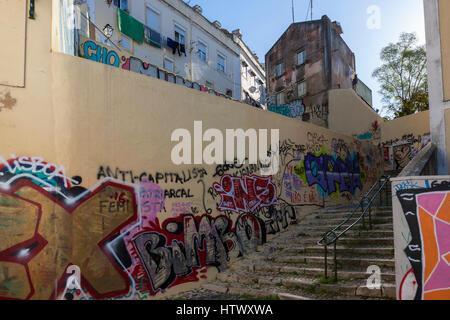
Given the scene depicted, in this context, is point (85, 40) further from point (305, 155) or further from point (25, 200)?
point (305, 155)

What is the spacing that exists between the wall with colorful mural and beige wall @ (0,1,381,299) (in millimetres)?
3760

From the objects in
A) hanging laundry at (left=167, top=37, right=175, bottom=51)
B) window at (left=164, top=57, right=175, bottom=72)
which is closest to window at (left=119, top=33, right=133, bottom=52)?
window at (left=164, top=57, right=175, bottom=72)

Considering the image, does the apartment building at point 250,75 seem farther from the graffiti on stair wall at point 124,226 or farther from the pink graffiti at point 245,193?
the graffiti on stair wall at point 124,226

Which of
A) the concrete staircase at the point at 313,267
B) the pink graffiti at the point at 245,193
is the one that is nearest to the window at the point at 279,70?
the pink graffiti at the point at 245,193

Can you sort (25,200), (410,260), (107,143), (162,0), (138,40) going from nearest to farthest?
(410,260), (25,200), (107,143), (138,40), (162,0)

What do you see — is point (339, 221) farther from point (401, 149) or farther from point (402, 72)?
point (402, 72)

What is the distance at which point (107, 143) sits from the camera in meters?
5.86

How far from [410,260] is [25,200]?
220 inches

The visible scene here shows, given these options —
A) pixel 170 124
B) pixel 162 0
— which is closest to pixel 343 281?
pixel 170 124

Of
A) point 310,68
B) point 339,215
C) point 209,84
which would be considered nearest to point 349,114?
point 310,68

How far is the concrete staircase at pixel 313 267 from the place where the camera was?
5327 mm

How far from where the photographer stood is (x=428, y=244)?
4258mm

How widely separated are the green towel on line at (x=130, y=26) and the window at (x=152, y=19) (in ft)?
3.05

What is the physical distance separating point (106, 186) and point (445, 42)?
25.1 feet
